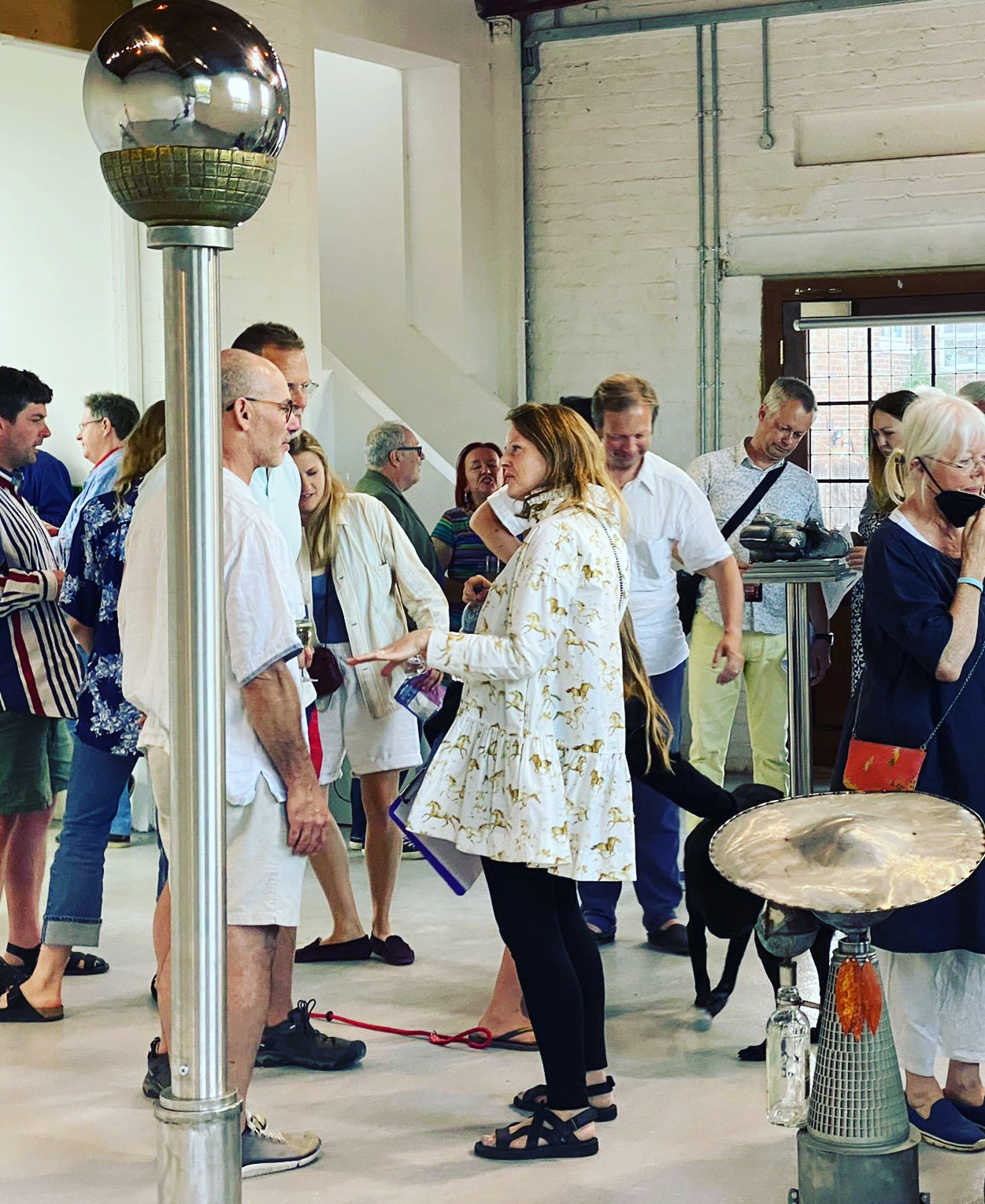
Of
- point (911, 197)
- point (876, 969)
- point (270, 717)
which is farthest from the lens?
point (911, 197)

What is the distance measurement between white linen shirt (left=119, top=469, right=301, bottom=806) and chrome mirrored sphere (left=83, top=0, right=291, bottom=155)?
110 centimetres

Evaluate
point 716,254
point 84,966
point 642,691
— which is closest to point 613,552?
point 642,691

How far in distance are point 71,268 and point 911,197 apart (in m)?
3.86

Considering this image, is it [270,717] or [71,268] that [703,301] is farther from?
[270,717]

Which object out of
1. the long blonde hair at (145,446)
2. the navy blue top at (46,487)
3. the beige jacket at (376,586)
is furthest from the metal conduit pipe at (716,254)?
the long blonde hair at (145,446)

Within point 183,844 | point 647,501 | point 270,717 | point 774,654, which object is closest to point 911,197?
point 774,654

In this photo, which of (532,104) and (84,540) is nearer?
(84,540)

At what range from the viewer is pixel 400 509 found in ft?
20.3

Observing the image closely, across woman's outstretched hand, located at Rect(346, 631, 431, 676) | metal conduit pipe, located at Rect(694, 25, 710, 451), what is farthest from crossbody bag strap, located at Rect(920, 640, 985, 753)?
metal conduit pipe, located at Rect(694, 25, 710, 451)

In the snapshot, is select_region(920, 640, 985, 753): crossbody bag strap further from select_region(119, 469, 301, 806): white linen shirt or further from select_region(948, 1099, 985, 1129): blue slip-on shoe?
select_region(119, 469, 301, 806): white linen shirt

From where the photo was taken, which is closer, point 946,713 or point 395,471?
point 946,713

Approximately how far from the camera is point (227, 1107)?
2002mm

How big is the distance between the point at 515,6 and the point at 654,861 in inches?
194

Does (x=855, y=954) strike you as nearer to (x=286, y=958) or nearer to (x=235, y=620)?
(x=235, y=620)
